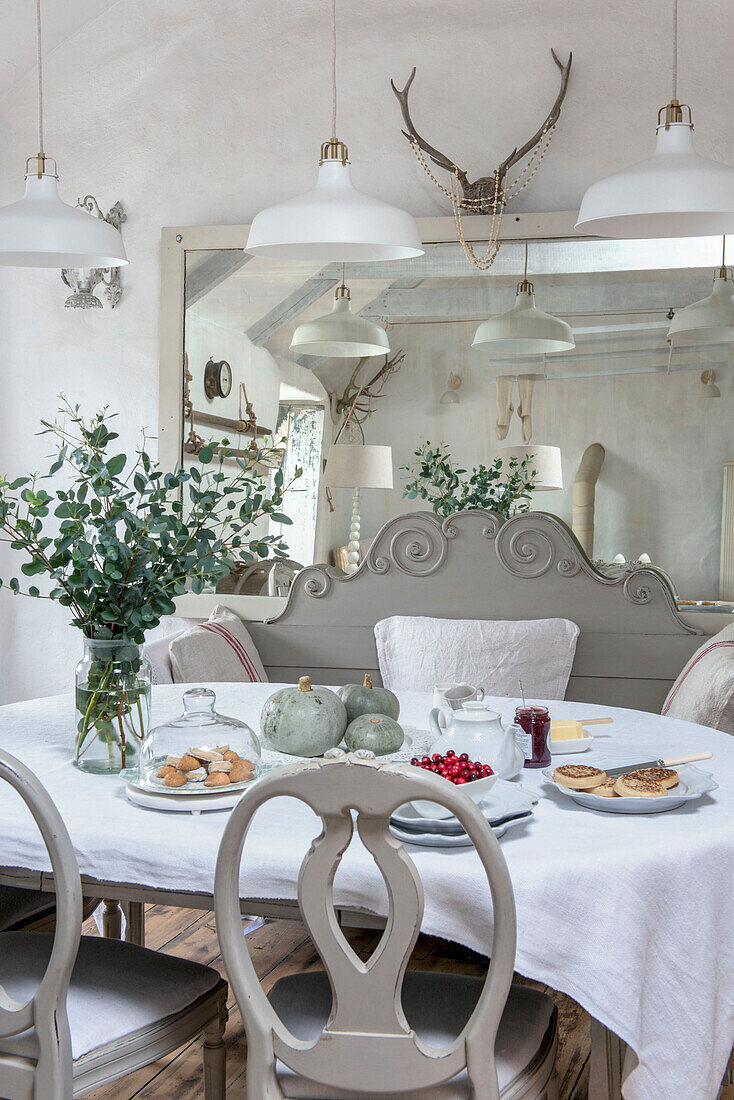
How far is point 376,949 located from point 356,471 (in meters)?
2.45

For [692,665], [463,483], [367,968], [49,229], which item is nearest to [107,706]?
[367,968]

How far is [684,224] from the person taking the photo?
206 cm

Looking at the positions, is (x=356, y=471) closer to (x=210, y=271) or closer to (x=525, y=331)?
(x=525, y=331)

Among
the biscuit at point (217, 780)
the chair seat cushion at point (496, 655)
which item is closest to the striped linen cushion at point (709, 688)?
the chair seat cushion at point (496, 655)

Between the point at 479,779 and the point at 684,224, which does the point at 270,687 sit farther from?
the point at 684,224

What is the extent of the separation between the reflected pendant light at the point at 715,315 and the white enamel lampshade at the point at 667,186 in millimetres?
1359

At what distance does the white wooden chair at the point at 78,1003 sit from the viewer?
126 centimetres

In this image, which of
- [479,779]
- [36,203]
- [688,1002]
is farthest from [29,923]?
[36,203]

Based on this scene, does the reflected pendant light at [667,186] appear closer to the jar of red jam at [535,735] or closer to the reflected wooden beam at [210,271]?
the jar of red jam at [535,735]

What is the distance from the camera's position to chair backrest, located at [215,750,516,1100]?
1.08 m

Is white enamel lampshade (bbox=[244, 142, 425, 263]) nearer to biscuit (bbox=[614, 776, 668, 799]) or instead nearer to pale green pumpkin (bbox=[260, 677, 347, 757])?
pale green pumpkin (bbox=[260, 677, 347, 757])

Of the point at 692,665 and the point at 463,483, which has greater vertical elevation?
the point at 463,483

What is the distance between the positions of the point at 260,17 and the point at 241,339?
1129 millimetres

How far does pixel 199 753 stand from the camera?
156 cm
